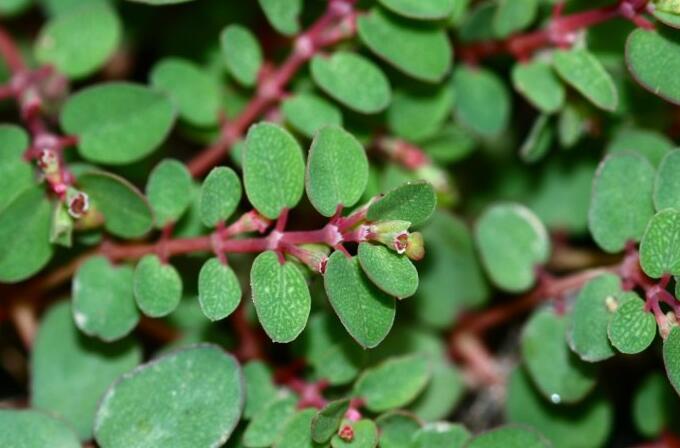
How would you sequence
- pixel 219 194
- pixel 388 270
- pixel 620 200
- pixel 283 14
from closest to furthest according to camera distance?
pixel 388 270 → pixel 219 194 → pixel 620 200 → pixel 283 14

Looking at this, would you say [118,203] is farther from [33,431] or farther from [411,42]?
[411,42]

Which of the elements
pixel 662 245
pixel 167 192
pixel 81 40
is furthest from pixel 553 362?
pixel 81 40

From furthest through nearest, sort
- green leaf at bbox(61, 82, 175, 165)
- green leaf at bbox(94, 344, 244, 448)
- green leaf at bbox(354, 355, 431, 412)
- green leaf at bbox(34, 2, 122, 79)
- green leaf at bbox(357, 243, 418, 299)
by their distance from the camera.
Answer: green leaf at bbox(34, 2, 122, 79) → green leaf at bbox(61, 82, 175, 165) → green leaf at bbox(354, 355, 431, 412) → green leaf at bbox(94, 344, 244, 448) → green leaf at bbox(357, 243, 418, 299)

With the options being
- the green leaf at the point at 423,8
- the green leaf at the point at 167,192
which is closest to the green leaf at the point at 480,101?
the green leaf at the point at 423,8

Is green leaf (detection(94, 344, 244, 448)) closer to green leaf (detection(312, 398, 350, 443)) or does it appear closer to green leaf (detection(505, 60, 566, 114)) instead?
green leaf (detection(312, 398, 350, 443))

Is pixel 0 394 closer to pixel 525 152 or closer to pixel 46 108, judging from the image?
pixel 46 108

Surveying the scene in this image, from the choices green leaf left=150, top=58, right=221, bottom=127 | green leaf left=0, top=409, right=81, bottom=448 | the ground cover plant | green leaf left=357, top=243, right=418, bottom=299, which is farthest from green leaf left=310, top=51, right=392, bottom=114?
green leaf left=0, top=409, right=81, bottom=448

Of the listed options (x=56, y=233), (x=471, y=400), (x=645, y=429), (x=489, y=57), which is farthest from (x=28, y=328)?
(x=645, y=429)
